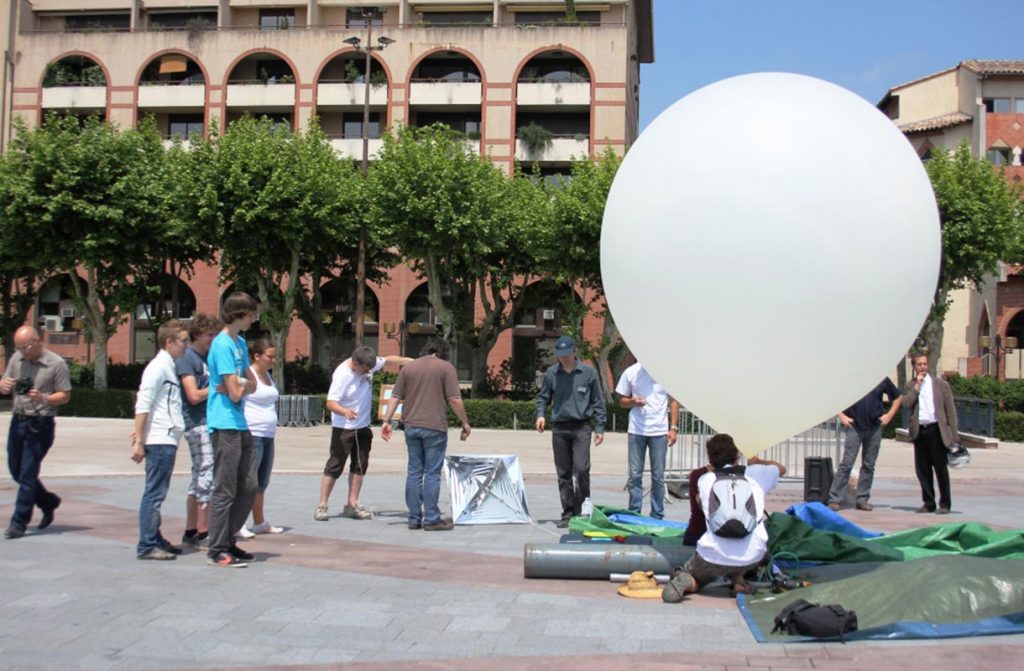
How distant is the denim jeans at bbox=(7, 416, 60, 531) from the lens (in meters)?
8.65

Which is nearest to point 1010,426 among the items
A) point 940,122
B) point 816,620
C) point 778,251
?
point 940,122

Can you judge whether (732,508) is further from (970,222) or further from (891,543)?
(970,222)

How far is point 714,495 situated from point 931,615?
1.51m

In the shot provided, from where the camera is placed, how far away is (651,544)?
774 centimetres

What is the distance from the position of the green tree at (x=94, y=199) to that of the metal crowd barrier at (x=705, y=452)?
72.4ft

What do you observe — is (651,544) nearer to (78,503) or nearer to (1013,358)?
(78,503)

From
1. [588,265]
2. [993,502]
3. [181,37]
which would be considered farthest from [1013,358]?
[181,37]

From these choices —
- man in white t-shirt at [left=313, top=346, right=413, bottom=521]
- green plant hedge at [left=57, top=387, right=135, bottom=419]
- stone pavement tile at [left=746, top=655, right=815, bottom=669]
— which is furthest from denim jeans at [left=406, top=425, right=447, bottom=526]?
green plant hedge at [left=57, top=387, right=135, bottom=419]

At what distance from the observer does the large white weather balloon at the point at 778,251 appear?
5820mm

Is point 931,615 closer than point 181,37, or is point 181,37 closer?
point 931,615

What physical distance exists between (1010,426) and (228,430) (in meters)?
25.4

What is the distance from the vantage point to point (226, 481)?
7.52 m

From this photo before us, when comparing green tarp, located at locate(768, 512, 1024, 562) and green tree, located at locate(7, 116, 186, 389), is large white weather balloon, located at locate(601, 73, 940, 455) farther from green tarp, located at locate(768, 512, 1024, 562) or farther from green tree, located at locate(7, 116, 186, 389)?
green tree, located at locate(7, 116, 186, 389)

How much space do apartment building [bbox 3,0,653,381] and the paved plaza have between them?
32.5m
